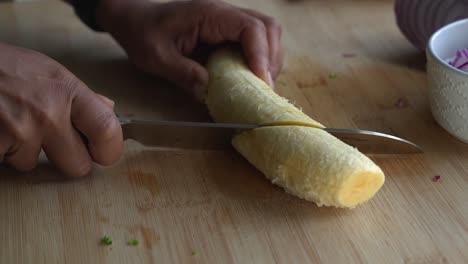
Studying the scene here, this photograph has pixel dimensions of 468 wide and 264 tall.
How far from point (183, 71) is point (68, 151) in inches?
16.0

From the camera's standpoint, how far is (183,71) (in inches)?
57.5

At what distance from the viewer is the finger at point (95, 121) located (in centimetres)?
114

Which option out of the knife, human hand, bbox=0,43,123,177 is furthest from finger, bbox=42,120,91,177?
the knife

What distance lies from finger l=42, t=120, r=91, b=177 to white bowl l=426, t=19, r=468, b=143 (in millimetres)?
772

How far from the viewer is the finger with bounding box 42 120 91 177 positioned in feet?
3.75

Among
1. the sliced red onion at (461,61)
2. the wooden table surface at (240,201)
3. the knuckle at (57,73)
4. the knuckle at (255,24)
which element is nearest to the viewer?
the wooden table surface at (240,201)

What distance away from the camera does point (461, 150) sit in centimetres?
131

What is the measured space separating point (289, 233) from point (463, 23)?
72 cm

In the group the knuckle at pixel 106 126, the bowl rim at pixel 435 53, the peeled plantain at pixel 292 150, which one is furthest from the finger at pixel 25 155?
the bowl rim at pixel 435 53

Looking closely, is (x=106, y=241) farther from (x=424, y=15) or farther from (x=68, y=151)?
(x=424, y=15)

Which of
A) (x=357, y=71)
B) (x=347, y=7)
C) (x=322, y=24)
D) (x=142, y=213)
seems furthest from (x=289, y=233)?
(x=347, y=7)

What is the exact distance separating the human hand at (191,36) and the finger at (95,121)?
32cm

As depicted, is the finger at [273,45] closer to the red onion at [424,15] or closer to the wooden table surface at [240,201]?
the wooden table surface at [240,201]

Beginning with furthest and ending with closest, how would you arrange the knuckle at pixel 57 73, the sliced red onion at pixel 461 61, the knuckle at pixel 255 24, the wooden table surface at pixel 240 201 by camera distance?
the knuckle at pixel 255 24, the sliced red onion at pixel 461 61, the knuckle at pixel 57 73, the wooden table surface at pixel 240 201
